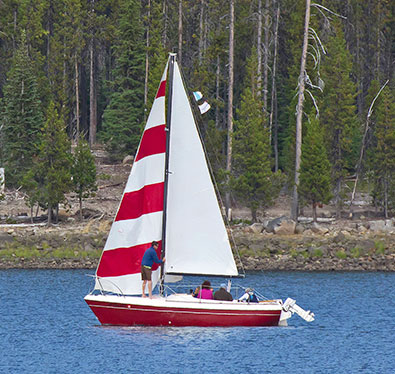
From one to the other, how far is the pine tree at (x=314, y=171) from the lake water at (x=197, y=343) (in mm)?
15248

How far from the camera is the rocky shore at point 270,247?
44.0 metres

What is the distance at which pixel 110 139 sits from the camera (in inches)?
2638

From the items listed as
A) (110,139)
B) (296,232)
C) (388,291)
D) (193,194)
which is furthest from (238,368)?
(110,139)

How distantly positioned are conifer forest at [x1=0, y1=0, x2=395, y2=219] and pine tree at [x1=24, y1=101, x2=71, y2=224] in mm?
79

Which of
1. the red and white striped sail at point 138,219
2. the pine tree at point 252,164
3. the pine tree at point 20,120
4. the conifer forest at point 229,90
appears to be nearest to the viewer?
the red and white striped sail at point 138,219

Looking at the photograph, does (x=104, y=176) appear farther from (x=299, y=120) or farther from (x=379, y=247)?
(x=379, y=247)

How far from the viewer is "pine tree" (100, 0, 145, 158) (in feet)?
209

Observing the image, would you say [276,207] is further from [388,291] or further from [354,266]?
[388,291]

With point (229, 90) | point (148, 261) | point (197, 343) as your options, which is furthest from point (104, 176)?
point (197, 343)

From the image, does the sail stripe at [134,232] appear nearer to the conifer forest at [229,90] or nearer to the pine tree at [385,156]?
the conifer forest at [229,90]

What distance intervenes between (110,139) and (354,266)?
28.2 meters

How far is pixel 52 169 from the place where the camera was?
49031 mm

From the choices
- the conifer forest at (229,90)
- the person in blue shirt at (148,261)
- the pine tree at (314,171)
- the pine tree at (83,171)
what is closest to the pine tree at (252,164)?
the conifer forest at (229,90)

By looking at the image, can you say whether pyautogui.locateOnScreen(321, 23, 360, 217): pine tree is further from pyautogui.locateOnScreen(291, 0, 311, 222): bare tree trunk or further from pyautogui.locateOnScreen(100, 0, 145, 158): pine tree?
pyautogui.locateOnScreen(100, 0, 145, 158): pine tree
